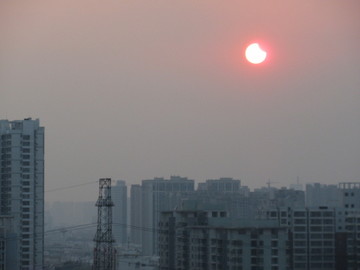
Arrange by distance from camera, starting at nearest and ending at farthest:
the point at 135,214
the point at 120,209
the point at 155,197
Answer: the point at 155,197, the point at 135,214, the point at 120,209

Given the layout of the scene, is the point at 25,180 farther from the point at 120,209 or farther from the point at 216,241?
the point at 120,209

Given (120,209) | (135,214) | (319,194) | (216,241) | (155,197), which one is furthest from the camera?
(120,209)

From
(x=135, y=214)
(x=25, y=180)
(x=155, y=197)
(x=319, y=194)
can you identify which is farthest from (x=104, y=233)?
(x=135, y=214)

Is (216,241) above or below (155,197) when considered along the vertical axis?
below

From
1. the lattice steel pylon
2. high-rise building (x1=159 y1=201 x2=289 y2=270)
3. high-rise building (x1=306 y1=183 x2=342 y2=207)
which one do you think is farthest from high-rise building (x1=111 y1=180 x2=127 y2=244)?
the lattice steel pylon

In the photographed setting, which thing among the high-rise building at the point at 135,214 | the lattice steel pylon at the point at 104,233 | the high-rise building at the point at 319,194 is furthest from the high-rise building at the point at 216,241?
the high-rise building at the point at 135,214

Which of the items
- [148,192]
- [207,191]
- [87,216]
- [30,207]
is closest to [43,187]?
[30,207]

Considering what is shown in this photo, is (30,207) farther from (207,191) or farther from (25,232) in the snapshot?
(207,191)

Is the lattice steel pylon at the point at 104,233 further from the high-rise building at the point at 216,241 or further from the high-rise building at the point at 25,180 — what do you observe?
the high-rise building at the point at 25,180
